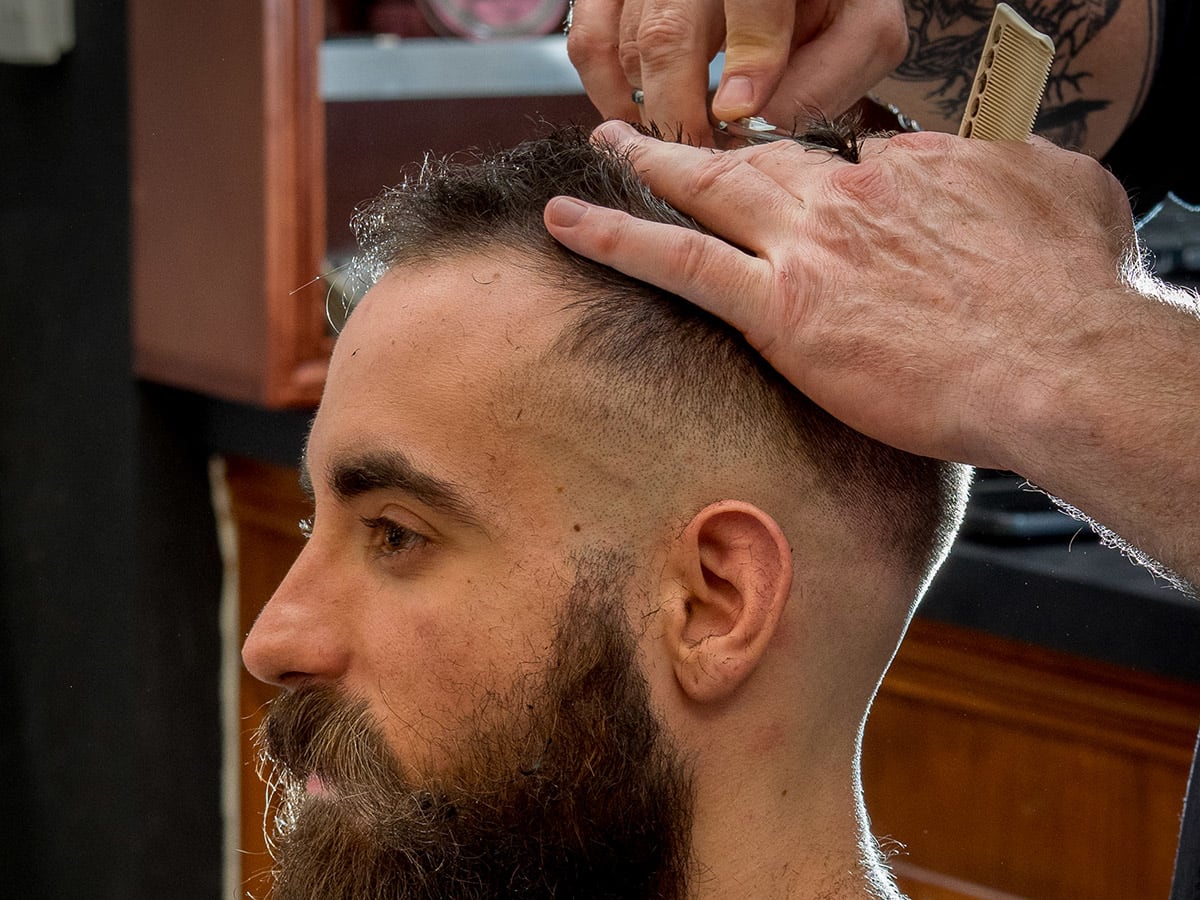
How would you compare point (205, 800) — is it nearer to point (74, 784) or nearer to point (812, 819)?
point (74, 784)

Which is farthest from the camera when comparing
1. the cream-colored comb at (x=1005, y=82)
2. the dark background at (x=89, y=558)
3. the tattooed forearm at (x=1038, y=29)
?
the dark background at (x=89, y=558)

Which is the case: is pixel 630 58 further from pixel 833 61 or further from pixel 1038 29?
pixel 1038 29

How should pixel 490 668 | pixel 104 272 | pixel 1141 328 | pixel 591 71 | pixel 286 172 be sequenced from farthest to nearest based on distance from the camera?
pixel 104 272
pixel 286 172
pixel 591 71
pixel 490 668
pixel 1141 328

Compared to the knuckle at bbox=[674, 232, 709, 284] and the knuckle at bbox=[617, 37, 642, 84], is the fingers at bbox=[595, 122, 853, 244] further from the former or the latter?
the knuckle at bbox=[617, 37, 642, 84]

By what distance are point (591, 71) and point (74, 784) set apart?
205cm

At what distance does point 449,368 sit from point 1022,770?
1039 millimetres

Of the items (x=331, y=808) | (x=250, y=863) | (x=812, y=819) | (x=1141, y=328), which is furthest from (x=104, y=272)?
(x=1141, y=328)

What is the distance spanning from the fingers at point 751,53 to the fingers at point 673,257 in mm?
178

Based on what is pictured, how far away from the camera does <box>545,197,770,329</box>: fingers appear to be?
1.13m

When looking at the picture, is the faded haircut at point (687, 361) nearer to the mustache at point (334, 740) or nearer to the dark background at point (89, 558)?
the mustache at point (334, 740)

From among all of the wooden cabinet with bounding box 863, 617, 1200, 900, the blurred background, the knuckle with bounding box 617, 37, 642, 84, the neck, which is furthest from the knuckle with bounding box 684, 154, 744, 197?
the blurred background

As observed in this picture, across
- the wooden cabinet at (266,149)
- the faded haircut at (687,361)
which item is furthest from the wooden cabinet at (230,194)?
the faded haircut at (687,361)

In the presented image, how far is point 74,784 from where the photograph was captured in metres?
2.91

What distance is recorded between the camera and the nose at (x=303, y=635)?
123 centimetres
